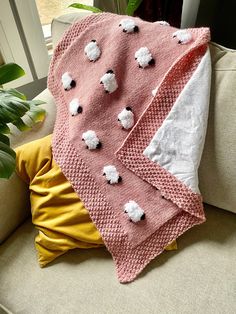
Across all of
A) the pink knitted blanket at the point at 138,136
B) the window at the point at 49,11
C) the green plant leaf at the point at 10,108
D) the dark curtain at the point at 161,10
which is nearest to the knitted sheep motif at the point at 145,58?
the pink knitted blanket at the point at 138,136

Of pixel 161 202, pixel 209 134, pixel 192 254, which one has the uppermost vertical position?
pixel 209 134

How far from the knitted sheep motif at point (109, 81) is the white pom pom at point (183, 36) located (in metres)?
0.20

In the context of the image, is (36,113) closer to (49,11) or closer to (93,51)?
(93,51)

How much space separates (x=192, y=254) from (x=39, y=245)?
0.42 metres

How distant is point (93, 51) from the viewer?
0.87 metres

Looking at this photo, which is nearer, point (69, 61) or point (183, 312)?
point (183, 312)

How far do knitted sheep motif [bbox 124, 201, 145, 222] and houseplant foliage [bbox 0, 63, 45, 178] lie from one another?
1.01 feet

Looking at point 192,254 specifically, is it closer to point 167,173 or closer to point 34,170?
point 167,173

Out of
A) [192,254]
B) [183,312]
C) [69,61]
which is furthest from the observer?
[69,61]

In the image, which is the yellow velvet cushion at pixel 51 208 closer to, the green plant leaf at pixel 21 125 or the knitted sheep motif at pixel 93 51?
the green plant leaf at pixel 21 125

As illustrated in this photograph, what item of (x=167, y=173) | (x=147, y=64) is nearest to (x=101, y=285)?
(x=167, y=173)

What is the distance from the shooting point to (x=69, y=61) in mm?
913

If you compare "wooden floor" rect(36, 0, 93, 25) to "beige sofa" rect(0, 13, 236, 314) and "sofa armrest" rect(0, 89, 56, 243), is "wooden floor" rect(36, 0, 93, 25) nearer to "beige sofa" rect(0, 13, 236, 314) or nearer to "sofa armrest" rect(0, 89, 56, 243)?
"sofa armrest" rect(0, 89, 56, 243)

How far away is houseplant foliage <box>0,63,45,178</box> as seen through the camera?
70cm
